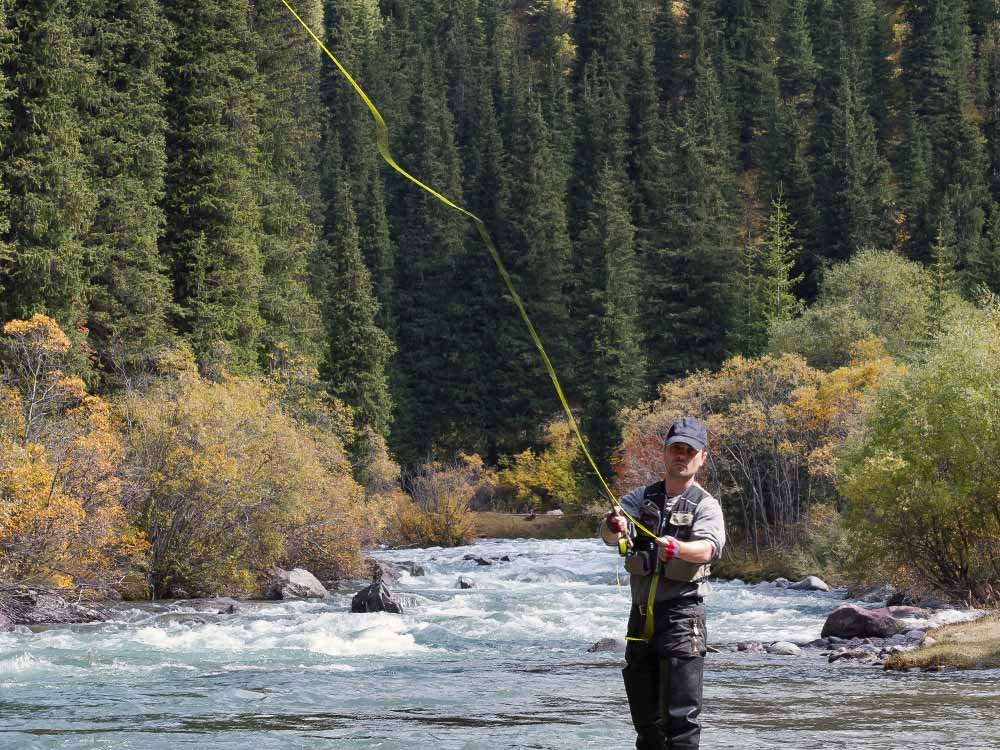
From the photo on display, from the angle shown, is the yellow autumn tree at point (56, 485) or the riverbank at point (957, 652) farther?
the yellow autumn tree at point (56, 485)

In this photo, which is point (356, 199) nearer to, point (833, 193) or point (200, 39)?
point (833, 193)

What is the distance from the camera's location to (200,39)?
154 ft

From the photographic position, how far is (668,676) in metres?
8.38

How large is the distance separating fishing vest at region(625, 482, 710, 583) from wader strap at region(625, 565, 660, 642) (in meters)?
0.05

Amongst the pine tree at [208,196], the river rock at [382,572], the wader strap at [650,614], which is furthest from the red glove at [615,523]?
the pine tree at [208,196]

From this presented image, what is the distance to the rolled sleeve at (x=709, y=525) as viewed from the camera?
8438 millimetres

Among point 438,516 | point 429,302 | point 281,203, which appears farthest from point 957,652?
point 429,302

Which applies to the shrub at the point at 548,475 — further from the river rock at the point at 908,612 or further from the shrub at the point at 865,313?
the river rock at the point at 908,612

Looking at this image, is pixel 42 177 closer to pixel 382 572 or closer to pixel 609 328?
pixel 382 572

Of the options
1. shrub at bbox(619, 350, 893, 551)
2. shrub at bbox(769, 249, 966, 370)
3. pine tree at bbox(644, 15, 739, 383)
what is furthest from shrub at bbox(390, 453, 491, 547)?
shrub at bbox(769, 249, 966, 370)

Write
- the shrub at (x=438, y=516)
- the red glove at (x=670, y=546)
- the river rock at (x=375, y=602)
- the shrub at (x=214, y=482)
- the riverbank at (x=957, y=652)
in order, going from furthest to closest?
the shrub at (x=438, y=516) → the shrub at (x=214, y=482) → the river rock at (x=375, y=602) → the riverbank at (x=957, y=652) → the red glove at (x=670, y=546)

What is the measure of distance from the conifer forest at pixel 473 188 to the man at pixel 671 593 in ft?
89.8

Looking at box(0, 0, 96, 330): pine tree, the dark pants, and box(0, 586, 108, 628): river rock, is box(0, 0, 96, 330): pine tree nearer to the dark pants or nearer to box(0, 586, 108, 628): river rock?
box(0, 586, 108, 628): river rock

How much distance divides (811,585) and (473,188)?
53.2 meters
